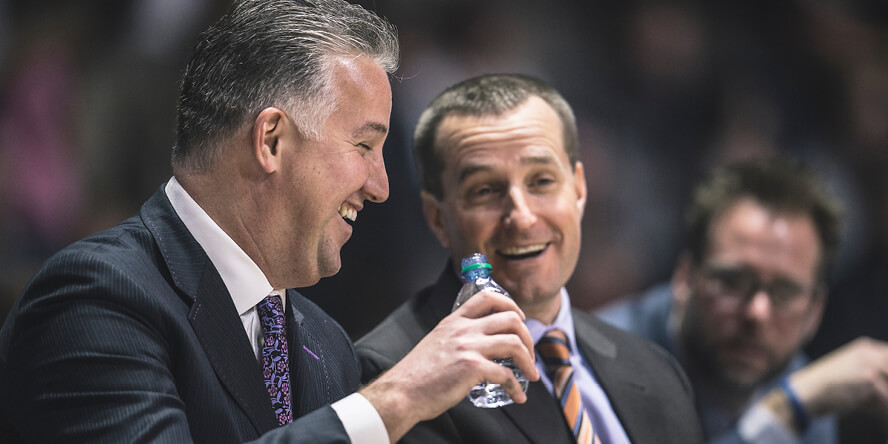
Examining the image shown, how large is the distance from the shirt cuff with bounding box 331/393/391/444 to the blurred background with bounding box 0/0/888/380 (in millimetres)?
1765

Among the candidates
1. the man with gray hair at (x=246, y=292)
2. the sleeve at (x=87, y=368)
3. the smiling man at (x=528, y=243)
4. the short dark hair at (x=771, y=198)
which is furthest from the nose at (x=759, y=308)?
the sleeve at (x=87, y=368)

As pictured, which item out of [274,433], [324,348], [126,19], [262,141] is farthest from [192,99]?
[126,19]

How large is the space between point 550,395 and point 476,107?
2.48 feet

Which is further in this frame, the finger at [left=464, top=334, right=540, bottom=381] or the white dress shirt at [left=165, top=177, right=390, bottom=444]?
the white dress shirt at [left=165, top=177, right=390, bottom=444]

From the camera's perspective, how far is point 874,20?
4820mm

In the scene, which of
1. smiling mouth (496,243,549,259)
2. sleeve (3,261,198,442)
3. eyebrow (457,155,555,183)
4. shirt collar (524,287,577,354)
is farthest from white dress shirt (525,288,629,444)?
sleeve (3,261,198,442)

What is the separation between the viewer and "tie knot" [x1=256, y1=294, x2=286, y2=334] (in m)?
1.78

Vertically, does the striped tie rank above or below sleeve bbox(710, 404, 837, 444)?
above

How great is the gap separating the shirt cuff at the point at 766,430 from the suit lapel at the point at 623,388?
75 centimetres

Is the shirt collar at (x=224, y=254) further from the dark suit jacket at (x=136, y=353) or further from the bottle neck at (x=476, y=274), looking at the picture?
the bottle neck at (x=476, y=274)

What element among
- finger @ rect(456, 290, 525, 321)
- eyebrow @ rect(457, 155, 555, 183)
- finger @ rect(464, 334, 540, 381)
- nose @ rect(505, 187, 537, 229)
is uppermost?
eyebrow @ rect(457, 155, 555, 183)

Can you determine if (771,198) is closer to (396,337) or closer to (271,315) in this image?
(396,337)

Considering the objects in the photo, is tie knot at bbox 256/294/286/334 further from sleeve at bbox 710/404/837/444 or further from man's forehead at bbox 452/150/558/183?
sleeve at bbox 710/404/837/444

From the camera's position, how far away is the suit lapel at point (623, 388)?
226 centimetres
